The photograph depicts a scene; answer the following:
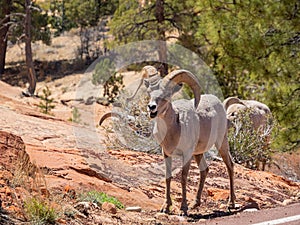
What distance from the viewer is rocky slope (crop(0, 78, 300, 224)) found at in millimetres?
7582

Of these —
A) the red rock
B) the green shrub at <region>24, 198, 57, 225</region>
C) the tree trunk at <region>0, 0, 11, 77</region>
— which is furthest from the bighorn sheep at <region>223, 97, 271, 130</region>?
the tree trunk at <region>0, 0, 11, 77</region>

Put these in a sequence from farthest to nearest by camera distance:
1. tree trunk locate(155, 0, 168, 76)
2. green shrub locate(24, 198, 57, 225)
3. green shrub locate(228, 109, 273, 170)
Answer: tree trunk locate(155, 0, 168, 76) → green shrub locate(228, 109, 273, 170) → green shrub locate(24, 198, 57, 225)

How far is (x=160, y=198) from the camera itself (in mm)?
9789

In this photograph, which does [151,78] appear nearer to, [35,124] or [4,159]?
[4,159]

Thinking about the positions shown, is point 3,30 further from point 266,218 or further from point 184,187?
point 266,218

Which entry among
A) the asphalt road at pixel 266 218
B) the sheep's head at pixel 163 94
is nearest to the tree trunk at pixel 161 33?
the sheep's head at pixel 163 94

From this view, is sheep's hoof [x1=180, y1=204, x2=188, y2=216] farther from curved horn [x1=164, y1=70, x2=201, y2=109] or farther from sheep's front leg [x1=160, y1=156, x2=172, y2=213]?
curved horn [x1=164, y1=70, x2=201, y2=109]

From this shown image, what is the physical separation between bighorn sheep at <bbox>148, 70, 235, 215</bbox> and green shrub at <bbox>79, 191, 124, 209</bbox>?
0.74m

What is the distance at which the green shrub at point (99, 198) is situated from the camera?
8.26 m

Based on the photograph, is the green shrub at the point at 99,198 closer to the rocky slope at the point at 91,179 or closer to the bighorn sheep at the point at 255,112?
the rocky slope at the point at 91,179

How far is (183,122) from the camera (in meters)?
8.51

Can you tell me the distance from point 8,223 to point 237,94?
13.7m

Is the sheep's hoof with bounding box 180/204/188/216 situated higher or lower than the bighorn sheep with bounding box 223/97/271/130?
lower

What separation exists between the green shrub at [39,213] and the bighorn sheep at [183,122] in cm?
193
